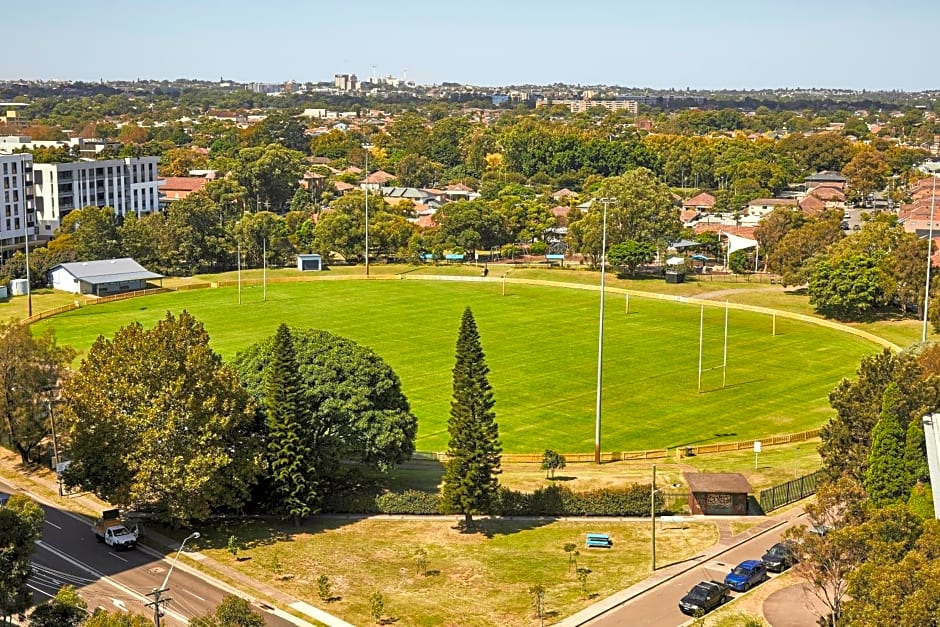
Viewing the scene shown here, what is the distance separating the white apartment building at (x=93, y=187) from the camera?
123812mm

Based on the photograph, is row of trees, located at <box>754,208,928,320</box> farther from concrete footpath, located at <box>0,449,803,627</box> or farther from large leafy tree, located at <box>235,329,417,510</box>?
large leafy tree, located at <box>235,329,417,510</box>

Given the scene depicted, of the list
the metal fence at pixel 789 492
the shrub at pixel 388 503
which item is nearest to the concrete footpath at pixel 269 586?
the shrub at pixel 388 503

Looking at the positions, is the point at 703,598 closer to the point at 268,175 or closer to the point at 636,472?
the point at 636,472

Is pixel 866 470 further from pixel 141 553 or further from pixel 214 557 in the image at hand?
pixel 141 553

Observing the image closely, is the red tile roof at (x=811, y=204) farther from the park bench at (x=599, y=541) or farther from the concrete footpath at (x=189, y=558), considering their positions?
the concrete footpath at (x=189, y=558)

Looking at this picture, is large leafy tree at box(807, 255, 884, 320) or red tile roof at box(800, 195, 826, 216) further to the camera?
red tile roof at box(800, 195, 826, 216)

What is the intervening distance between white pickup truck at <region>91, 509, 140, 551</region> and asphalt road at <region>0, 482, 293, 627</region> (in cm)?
26

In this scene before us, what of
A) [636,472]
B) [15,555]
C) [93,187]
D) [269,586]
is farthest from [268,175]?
[15,555]

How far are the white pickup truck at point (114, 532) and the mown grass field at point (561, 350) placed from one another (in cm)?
1853

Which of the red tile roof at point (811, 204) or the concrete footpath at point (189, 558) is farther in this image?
the red tile roof at point (811, 204)

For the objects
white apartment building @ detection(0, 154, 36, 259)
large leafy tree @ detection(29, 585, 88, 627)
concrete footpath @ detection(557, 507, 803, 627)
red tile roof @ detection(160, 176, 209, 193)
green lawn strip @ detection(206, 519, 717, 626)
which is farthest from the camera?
red tile roof @ detection(160, 176, 209, 193)

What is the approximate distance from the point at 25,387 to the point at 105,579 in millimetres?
16113

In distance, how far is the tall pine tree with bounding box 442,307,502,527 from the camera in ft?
145

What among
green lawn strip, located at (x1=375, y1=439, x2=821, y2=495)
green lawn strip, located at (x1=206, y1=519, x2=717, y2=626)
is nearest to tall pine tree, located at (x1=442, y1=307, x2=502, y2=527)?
green lawn strip, located at (x1=206, y1=519, x2=717, y2=626)
